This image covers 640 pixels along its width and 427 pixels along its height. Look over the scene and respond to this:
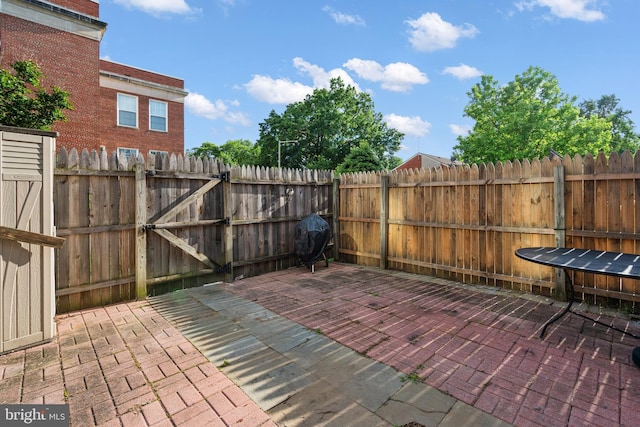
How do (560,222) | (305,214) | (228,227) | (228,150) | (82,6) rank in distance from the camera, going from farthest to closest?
(228,150)
(82,6)
(305,214)
(228,227)
(560,222)

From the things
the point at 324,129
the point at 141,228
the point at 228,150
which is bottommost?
the point at 141,228

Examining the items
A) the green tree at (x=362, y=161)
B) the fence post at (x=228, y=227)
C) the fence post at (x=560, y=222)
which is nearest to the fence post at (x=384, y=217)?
the fence post at (x=560, y=222)

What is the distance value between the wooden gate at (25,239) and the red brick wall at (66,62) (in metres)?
10.2

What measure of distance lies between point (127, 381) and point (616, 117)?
5064cm

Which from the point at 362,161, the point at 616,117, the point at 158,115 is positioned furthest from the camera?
the point at 616,117

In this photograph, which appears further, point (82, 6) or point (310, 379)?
point (82, 6)

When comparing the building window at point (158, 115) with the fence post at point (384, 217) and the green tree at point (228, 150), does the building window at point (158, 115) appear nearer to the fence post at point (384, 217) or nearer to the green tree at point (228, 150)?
the fence post at point (384, 217)

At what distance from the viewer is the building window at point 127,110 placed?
14703 mm

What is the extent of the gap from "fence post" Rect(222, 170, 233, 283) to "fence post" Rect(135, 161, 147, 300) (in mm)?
1290

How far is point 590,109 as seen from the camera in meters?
37.8

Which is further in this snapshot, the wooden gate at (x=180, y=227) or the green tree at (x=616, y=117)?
the green tree at (x=616, y=117)

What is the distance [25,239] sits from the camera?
272 centimetres

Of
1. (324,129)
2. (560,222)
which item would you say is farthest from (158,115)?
(560,222)

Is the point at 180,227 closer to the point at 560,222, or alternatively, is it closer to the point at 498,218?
the point at 498,218
